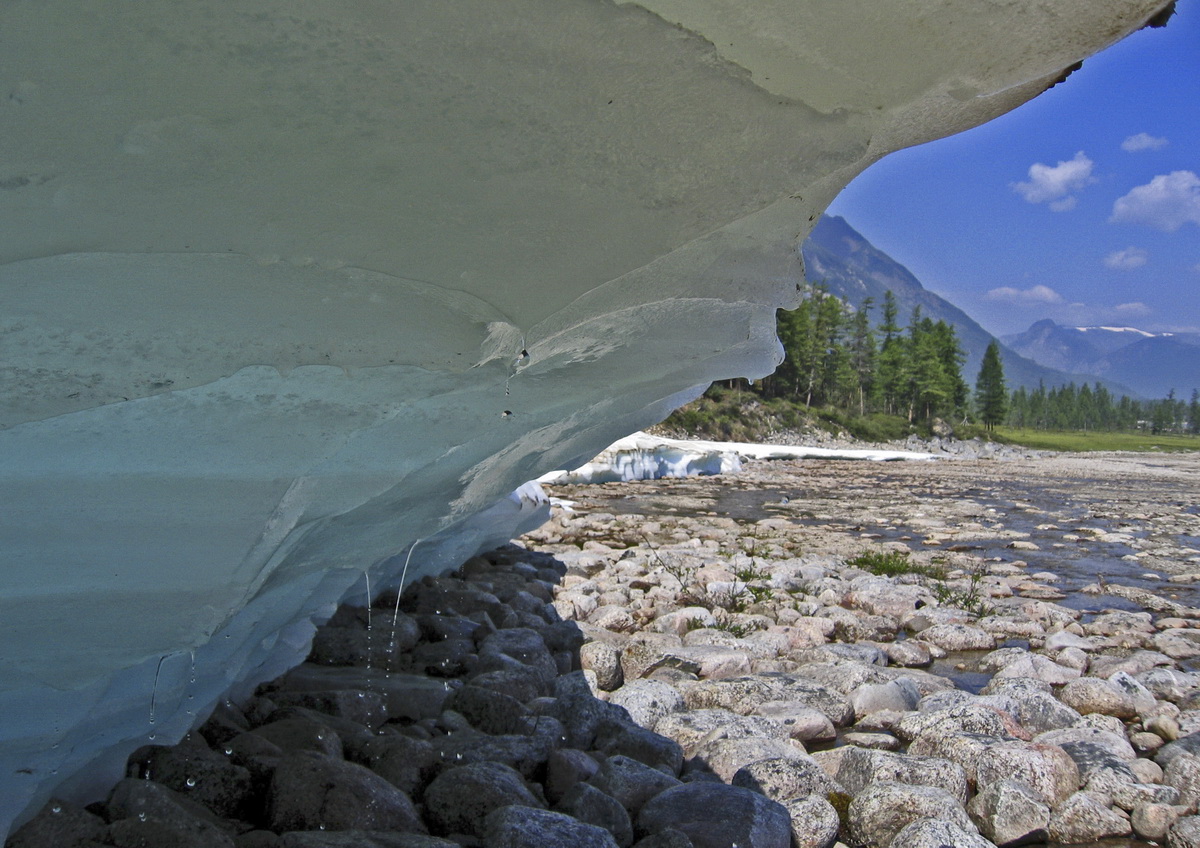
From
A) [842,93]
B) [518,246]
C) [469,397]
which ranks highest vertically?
[842,93]

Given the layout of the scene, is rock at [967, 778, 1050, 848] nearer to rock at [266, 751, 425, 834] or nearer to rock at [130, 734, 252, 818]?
rock at [266, 751, 425, 834]

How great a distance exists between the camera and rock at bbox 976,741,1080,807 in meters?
2.77

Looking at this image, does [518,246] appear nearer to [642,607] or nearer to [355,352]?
[355,352]

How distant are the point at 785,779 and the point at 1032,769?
0.92 m

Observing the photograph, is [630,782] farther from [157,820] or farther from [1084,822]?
[1084,822]

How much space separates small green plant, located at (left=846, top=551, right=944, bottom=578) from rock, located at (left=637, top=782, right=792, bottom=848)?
489cm

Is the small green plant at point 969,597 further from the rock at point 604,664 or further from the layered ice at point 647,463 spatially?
the layered ice at point 647,463

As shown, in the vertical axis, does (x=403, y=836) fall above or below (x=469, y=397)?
below

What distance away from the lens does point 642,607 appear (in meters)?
5.33

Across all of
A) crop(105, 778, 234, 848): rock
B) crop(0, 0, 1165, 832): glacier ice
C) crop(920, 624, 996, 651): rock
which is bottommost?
crop(920, 624, 996, 651): rock

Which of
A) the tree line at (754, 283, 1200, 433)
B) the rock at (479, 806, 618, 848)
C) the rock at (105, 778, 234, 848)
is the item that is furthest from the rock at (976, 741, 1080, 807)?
the tree line at (754, 283, 1200, 433)

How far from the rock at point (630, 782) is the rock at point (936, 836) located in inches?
28.0

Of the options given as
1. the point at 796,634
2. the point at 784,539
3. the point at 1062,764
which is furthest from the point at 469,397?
the point at 784,539

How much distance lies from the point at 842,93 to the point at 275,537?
1.47m
